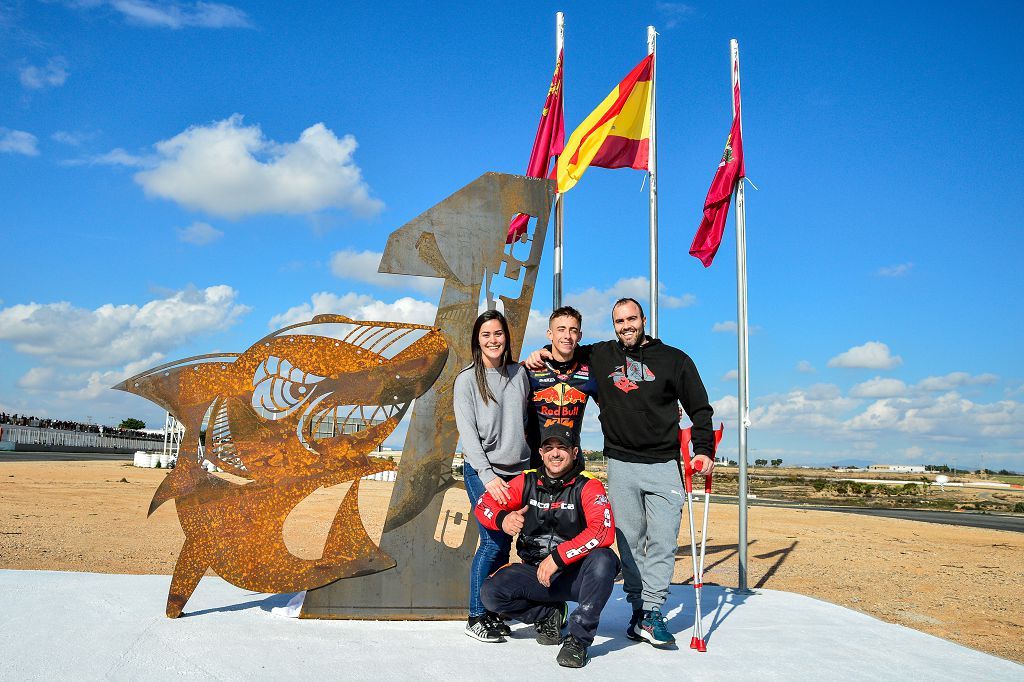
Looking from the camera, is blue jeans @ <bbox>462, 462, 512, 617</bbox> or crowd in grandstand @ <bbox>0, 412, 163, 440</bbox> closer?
blue jeans @ <bbox>462, 462, 512, 617</bbox>

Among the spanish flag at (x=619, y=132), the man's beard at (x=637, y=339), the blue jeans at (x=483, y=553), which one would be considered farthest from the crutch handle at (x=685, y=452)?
the spanish flag at (x=619, y=132)

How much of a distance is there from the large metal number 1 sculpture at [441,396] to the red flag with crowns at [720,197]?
10.1ft

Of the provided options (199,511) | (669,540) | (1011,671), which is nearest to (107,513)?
(199,511)

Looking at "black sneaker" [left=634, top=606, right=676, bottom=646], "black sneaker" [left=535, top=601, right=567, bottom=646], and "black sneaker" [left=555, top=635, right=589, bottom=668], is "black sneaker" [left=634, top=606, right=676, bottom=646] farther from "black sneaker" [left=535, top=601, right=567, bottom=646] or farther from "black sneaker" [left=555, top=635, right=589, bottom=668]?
"black sneaker" [left=555, top=635, right=589, bottom=668]

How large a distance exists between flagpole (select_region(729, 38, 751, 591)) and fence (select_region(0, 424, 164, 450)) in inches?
1841

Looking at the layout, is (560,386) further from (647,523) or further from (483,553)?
(483,553)

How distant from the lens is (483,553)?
4.38m

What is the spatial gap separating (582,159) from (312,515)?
34.0 feet

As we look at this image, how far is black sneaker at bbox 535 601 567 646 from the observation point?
13.7 ft

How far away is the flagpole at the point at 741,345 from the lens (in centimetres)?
679

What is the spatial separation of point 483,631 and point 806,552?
8813 millimetres

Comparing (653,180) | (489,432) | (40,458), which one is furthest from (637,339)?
(40,458)

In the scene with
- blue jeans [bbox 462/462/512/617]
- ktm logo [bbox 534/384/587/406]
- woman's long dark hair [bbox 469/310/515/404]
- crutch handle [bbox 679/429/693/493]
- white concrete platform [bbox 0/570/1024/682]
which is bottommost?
white concrete platform [bbox 0/570/1024/682]

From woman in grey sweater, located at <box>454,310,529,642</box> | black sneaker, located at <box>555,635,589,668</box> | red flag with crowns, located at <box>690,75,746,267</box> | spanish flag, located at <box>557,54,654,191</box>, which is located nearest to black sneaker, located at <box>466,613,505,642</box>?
woman in grey sweater, located at <box>454,310,529,642</box>
